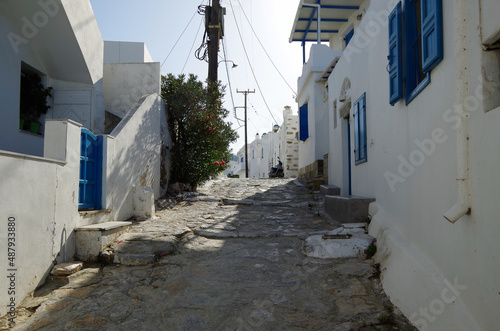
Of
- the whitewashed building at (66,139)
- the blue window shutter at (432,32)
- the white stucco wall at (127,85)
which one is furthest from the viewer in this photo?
the white stucco wall at (127,85)

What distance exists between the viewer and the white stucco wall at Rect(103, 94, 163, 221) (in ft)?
18.4

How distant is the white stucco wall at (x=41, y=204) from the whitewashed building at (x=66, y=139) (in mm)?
11

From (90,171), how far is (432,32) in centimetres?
470

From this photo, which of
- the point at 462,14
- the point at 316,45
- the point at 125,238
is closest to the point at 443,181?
the point at 462,14

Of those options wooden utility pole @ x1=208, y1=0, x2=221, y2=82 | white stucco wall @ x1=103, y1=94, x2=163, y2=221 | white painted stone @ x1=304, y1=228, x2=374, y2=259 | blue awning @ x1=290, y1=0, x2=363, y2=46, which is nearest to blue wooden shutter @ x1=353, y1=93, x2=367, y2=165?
white painted stone @ x1=304, y1=228, x2=374, y2=259

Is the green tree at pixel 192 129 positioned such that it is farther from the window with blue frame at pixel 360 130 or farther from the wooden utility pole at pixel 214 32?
the window with blue frame at pixel 360 130

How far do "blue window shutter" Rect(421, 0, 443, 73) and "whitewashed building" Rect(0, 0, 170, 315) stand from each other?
4.00m

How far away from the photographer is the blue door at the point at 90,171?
4.87 meters

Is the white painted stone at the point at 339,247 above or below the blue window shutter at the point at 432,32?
below

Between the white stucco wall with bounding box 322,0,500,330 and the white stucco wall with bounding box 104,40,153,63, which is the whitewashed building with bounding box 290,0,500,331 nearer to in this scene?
the white stucco wall with bounding box 322,0,500,330

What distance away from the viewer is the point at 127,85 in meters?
8.68

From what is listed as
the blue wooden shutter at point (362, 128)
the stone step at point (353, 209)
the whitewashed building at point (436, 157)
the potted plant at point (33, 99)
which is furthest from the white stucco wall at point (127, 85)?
the stone step at point (353, 209)

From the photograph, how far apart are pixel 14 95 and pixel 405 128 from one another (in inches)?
272

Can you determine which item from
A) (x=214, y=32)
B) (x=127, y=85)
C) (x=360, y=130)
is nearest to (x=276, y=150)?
(x=214, y=32)
